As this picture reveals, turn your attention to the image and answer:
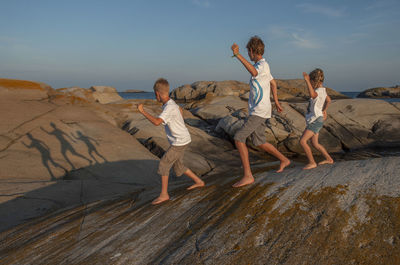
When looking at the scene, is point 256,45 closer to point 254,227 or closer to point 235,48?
point 235,48

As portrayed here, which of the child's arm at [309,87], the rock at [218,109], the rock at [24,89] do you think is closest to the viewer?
the child's arm at [309,87]

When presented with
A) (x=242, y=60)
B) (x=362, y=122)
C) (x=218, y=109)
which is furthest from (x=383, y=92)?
(x=242, y=60)

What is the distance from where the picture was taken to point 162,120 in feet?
11.3

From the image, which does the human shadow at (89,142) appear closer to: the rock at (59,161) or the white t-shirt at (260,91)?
the rock at (59,161)

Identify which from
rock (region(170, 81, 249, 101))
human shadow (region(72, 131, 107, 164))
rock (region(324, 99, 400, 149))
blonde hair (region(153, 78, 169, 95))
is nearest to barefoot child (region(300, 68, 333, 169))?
blonde hair (region(153, 78, 169, 95))

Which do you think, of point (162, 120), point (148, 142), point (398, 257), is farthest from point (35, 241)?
point (148, 142)

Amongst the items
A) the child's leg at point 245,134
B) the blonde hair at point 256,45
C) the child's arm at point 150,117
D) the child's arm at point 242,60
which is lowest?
the child's leg at point 245,134

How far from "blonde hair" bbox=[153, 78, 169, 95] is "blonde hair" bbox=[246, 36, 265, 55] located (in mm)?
1131

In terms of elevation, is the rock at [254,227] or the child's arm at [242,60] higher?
the child's arm at [242,60]

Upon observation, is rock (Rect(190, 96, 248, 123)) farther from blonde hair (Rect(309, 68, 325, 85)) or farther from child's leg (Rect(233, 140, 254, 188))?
child's leg (Rect(233, 140, 254, 188))

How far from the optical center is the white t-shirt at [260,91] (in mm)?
3541

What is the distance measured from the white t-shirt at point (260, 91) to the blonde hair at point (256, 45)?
14cm

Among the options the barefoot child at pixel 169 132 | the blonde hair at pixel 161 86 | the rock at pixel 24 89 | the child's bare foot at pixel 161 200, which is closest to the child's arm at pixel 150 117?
the barefoot child at pixel 169 132

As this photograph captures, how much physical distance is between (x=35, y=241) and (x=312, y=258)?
106 inches
